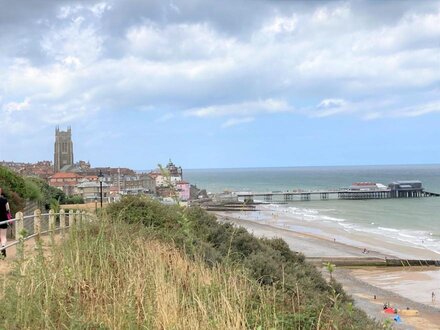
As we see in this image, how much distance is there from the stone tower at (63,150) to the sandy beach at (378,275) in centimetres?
8441

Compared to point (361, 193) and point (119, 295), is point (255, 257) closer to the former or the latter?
point (119, 295)

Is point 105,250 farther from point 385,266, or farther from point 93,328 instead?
point 385,266

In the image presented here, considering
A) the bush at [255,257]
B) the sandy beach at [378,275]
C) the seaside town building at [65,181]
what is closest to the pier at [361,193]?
the seaside town building at [65,181]

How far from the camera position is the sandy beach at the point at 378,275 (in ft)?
72.2

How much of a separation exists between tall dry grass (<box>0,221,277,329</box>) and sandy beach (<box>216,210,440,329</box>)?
456 inches

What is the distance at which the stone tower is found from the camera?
12538cm

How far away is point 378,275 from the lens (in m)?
31.0

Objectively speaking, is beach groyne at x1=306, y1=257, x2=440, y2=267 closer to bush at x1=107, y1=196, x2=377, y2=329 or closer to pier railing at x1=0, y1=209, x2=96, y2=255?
bush at x1=107, y1=196, x2=377, y2=329

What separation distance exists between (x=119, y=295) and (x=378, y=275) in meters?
28.8

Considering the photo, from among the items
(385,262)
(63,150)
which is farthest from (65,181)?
(385,262)

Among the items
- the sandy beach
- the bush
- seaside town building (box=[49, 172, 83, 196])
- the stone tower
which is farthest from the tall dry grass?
the stone tower

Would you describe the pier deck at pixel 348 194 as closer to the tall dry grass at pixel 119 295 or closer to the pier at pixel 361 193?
the pier at pixel 361 193

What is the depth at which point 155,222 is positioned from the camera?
11.3 m

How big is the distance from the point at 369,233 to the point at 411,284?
21.4 meters
